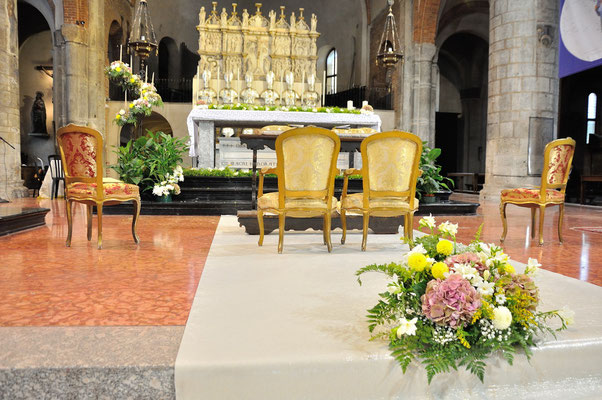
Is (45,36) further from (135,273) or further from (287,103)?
(135,273)

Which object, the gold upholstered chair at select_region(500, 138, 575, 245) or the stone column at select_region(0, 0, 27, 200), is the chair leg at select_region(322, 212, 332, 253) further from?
the stone column at select_region(0, 0, 27, 200)

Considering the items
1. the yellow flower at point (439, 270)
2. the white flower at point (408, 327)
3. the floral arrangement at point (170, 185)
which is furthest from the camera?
the floral arrangement at point (170, 185)

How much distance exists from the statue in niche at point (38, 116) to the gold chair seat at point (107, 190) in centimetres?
1365

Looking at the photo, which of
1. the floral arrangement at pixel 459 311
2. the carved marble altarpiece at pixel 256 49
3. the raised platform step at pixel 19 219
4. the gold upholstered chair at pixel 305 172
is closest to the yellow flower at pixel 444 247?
the floral arrangement at pixel 459 311

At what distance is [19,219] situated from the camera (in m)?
4.86

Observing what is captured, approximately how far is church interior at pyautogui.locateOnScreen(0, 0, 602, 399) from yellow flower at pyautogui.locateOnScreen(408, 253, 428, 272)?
0.62ft

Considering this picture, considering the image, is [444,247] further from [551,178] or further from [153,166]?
[153,166]

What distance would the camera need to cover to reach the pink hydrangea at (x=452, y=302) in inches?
60.5

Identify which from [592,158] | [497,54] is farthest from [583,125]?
[497,54]

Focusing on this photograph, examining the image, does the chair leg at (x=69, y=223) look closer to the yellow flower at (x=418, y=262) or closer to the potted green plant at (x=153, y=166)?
the potted green plant at (x=153, y=166)

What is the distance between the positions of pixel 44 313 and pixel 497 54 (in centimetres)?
917

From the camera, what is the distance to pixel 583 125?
38.6ft

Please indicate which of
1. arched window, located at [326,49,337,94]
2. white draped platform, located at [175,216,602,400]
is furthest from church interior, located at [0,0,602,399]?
arched window, located at [326,49,337,94]

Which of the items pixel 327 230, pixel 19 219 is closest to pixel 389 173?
pixel 327 230
